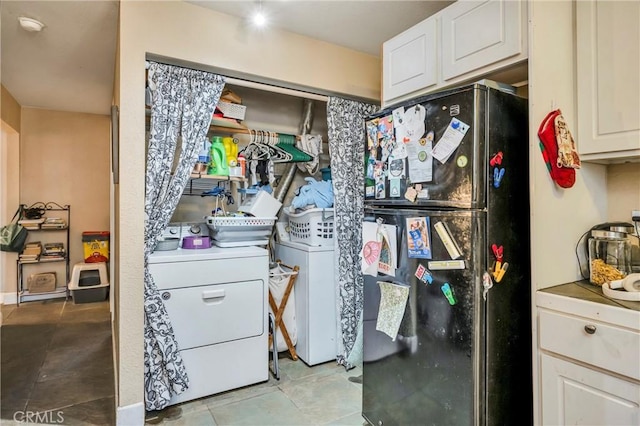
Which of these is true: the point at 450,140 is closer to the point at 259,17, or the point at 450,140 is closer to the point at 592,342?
the point at 592,342

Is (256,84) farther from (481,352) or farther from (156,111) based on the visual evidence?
(481,352)

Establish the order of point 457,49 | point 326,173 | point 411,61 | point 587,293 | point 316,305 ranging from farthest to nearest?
point 326,173, point 316,305, point 411,61, point 457,49, point 587,293

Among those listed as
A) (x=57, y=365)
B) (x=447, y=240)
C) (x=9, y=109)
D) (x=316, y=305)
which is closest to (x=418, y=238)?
(x=447, y=240)

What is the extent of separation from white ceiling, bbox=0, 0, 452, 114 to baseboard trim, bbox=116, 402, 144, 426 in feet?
7.77

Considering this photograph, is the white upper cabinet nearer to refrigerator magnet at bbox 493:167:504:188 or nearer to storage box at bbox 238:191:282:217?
refrigerator magnet at bbox 493:167:504:188

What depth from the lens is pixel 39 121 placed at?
4.67m

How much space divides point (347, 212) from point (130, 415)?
1.93m

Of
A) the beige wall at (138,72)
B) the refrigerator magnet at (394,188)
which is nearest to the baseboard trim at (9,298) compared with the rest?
the beige wall at (138,72)

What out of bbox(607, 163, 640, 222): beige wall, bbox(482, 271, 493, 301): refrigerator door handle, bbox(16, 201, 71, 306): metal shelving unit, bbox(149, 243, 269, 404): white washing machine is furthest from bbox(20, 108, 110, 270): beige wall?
bbox(607, 163, 640, 222): beige wall

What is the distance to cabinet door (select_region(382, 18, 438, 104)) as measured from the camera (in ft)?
6.20

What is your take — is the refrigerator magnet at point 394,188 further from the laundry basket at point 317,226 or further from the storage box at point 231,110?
the storage box at point 231,110

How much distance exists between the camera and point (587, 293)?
4.61ft

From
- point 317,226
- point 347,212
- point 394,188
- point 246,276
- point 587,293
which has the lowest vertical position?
point 246,276

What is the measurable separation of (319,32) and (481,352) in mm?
2232
